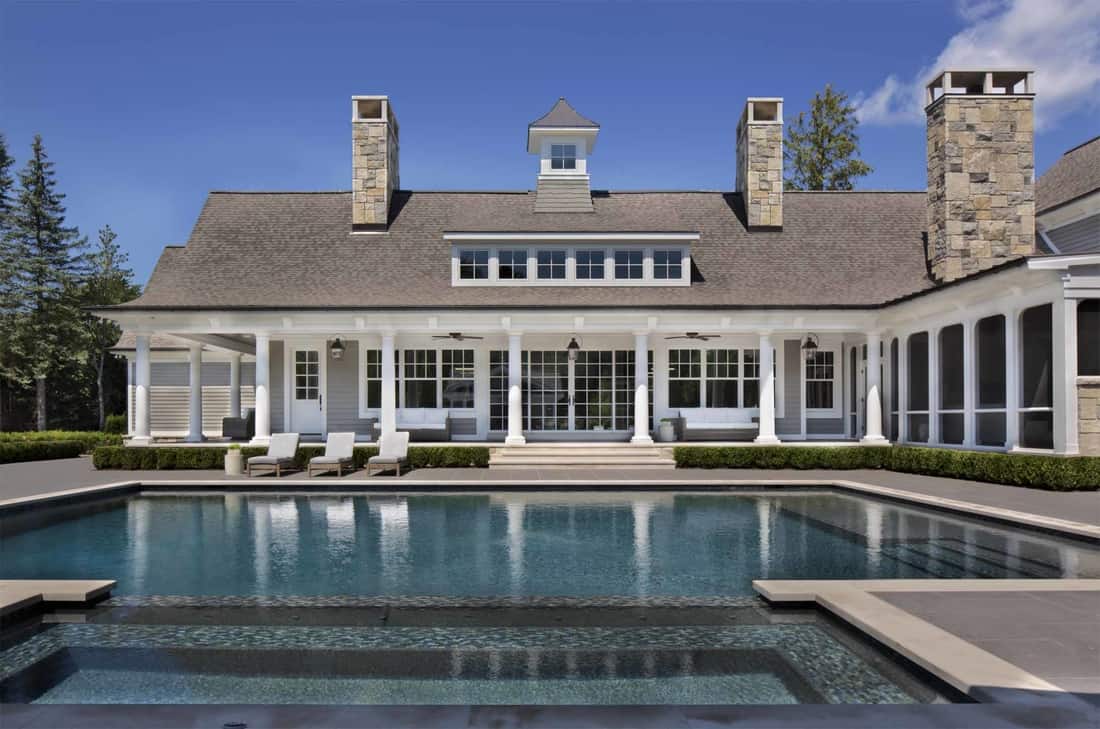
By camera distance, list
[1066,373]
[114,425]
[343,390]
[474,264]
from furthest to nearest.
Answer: [114,425] < [343,390] < [474,264] < [1066,373]

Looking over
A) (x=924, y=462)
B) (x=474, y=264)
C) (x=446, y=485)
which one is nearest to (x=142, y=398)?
(x=474, y=264)

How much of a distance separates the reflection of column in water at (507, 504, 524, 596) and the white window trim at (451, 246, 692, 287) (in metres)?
9.17

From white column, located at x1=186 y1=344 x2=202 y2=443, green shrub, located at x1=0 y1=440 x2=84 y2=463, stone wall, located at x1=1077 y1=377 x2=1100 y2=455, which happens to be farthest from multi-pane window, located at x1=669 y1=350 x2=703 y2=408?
green shrub, located at x1=0 y1=440 x2=84 y2=463

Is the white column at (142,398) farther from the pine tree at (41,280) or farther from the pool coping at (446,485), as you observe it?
the pine tree at (41,280)

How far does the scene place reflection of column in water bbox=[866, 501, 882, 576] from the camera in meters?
7.99

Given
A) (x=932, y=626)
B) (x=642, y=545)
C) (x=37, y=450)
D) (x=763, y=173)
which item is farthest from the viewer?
(x=763, y=173)

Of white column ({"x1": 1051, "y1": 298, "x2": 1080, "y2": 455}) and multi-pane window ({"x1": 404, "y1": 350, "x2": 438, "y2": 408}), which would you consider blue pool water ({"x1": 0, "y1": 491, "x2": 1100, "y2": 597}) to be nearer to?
white column ({"x1": 1051, "y1": 298, "x2": 1080, "y2": 455})

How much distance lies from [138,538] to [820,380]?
17.8 m

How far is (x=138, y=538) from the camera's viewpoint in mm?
9742

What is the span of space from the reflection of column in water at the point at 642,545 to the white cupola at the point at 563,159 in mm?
12011

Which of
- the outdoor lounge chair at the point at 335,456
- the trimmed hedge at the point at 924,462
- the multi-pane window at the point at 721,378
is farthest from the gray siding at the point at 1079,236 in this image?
the outdoor lounge chair at the point at 335,456

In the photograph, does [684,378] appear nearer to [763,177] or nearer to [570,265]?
[570,265]

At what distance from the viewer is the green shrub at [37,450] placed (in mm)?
21125

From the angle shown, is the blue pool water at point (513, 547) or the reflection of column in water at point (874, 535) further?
the reflection of column in water at point (874, 535)
